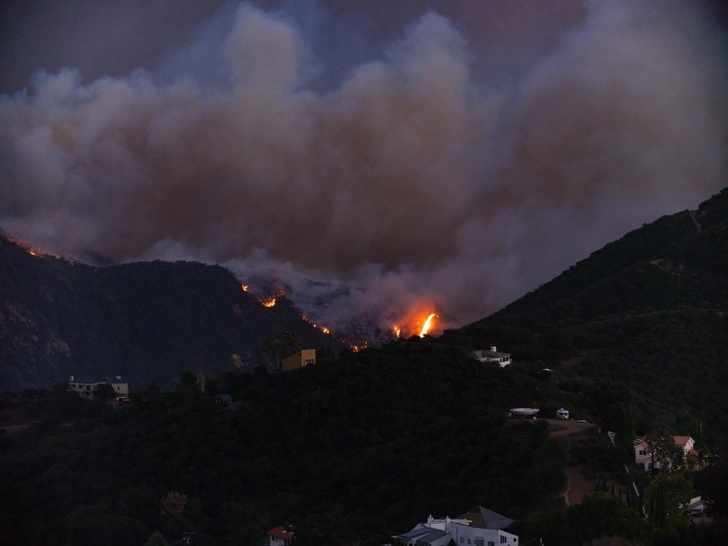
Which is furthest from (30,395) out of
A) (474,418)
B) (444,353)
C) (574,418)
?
(574,418)

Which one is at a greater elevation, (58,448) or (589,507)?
(58,448)

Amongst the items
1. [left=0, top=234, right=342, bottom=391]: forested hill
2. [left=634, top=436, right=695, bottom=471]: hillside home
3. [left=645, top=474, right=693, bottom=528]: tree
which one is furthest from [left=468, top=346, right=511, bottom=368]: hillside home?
[left=645, top=474, right=693, bottom=528]: tree

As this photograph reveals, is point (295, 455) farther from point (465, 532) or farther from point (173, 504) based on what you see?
point (465, 532)

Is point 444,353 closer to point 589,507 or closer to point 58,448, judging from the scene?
point 58,448

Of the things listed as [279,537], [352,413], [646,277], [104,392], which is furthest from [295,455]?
[646,277]

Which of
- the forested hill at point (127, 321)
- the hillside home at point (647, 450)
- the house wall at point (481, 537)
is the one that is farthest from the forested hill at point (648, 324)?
the forested hill at point (127, 321)

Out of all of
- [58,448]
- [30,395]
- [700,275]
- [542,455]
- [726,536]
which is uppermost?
[700,275]
